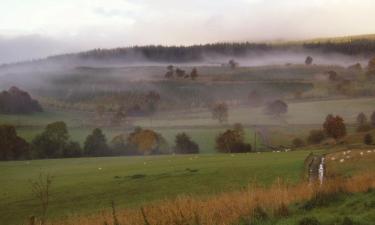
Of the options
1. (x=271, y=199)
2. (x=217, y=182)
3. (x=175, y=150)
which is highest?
(x=271, y=199)

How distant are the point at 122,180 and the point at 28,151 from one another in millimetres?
70885

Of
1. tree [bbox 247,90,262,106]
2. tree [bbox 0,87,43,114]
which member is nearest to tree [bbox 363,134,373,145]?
tree [bbox 247,90,262,106]

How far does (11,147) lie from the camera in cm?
11044

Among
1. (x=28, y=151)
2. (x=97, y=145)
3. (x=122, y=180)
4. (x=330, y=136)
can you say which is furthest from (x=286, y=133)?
(x=122, y=180)

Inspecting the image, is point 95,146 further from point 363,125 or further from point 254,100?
point 254,100

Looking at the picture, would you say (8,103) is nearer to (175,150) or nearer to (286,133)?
(175,150)

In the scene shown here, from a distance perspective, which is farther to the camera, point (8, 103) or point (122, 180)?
point (8, 103)

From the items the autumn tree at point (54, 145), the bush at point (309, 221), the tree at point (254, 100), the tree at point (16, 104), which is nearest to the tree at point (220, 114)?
the tree at point (254, 100)

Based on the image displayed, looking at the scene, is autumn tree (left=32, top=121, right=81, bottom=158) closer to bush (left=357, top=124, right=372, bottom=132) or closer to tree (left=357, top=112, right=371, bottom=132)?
bush (left=357, top=124, right=372, bottom=132)

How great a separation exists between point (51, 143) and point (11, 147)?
27.0 feet

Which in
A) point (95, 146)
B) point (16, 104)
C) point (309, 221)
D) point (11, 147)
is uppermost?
point (309, 221)

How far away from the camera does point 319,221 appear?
13.5 m

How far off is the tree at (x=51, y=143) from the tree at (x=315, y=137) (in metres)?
52.0

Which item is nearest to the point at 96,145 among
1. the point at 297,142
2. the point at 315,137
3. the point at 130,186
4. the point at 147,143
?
the point at 147,143
